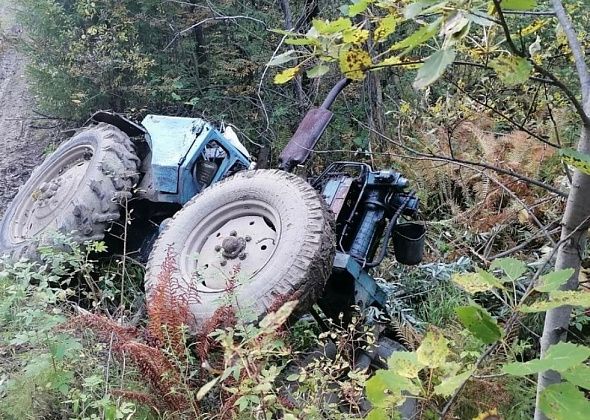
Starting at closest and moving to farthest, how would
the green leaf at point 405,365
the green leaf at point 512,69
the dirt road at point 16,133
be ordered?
the green leaf at point 512,69 < the green leaf at point 405,365 < the dirt road at point 16,133

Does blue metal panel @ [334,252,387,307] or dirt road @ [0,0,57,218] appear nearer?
blue metal panel @ [334,252,387,307]

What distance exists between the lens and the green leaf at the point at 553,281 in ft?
3.05

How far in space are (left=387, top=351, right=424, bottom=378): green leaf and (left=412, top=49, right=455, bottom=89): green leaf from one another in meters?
0.58

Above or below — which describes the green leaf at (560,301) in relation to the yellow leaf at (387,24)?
below

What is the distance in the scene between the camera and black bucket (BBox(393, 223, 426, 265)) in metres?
3.49

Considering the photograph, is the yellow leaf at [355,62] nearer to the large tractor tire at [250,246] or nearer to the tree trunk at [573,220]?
the tree trunk at [573,220]

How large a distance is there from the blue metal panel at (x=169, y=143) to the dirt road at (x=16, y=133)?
2.34 m

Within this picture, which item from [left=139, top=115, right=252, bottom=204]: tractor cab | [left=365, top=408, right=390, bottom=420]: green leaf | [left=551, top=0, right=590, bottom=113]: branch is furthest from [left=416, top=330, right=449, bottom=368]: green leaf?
[left=139, top=115, right=252, bottom=204]: tractor cab

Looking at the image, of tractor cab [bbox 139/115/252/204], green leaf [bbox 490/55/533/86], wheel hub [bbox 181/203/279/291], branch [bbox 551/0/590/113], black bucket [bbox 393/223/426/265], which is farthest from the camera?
tractor cab [bbox 139/115/252/204]

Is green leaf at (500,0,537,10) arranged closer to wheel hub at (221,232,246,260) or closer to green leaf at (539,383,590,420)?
green leaf at (539,383,590,420)

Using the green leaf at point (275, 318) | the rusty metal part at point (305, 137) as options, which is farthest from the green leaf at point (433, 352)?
the rusty metal part at point (305, 137)

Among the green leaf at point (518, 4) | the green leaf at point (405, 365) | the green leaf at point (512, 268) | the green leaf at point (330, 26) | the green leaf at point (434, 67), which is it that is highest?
the green leaf at point (518, 4)

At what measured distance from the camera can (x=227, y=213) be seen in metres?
3.54

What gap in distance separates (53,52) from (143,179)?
10.5 ft
